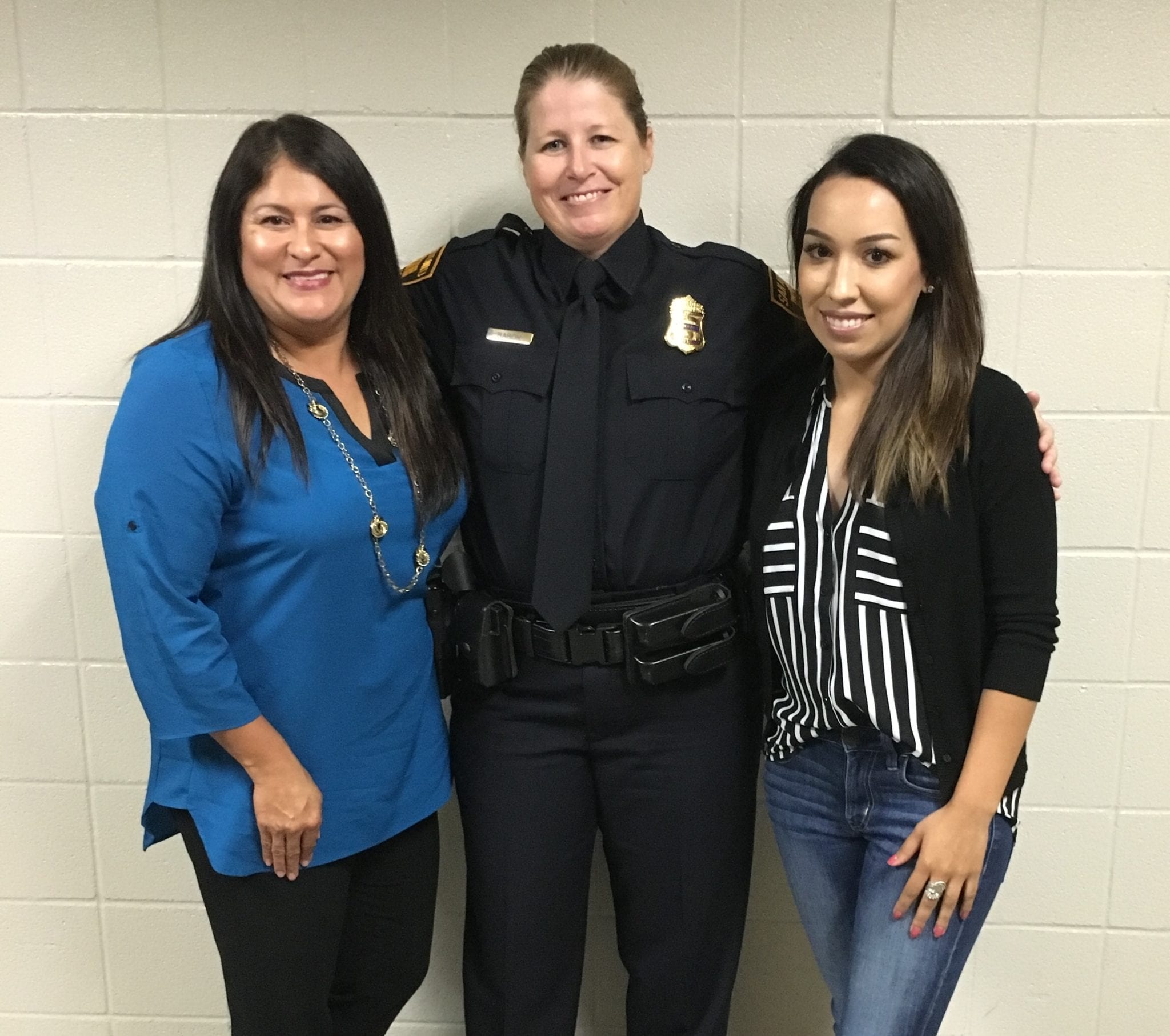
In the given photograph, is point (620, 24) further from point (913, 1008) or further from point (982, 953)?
point (982, 953)

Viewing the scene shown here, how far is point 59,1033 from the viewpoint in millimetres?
2229

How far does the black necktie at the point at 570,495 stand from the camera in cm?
157

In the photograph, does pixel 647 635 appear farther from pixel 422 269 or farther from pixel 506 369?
pixel 422 269

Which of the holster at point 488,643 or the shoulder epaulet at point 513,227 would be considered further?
the shoulder epaulet at point 513,227

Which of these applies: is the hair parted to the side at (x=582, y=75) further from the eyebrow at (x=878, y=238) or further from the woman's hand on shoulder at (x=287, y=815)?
the woman's hand on shoulder at (x=287, y=815)

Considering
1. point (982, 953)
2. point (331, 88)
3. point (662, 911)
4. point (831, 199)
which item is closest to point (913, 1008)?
point (662, 911)

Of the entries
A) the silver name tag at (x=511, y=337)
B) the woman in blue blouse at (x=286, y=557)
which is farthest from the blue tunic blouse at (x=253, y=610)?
the silver name tag at (x=511, y=337)

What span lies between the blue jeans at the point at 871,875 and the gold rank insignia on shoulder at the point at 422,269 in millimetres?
954

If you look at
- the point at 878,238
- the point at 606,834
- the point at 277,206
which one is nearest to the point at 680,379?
the point at 878,238

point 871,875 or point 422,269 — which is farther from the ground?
point 422,269

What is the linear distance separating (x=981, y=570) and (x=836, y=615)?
0.20m

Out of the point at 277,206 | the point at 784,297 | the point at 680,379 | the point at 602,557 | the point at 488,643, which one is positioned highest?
the point at 277,206

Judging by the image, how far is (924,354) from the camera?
142 centimetres

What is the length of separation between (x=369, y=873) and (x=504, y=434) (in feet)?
2.28
